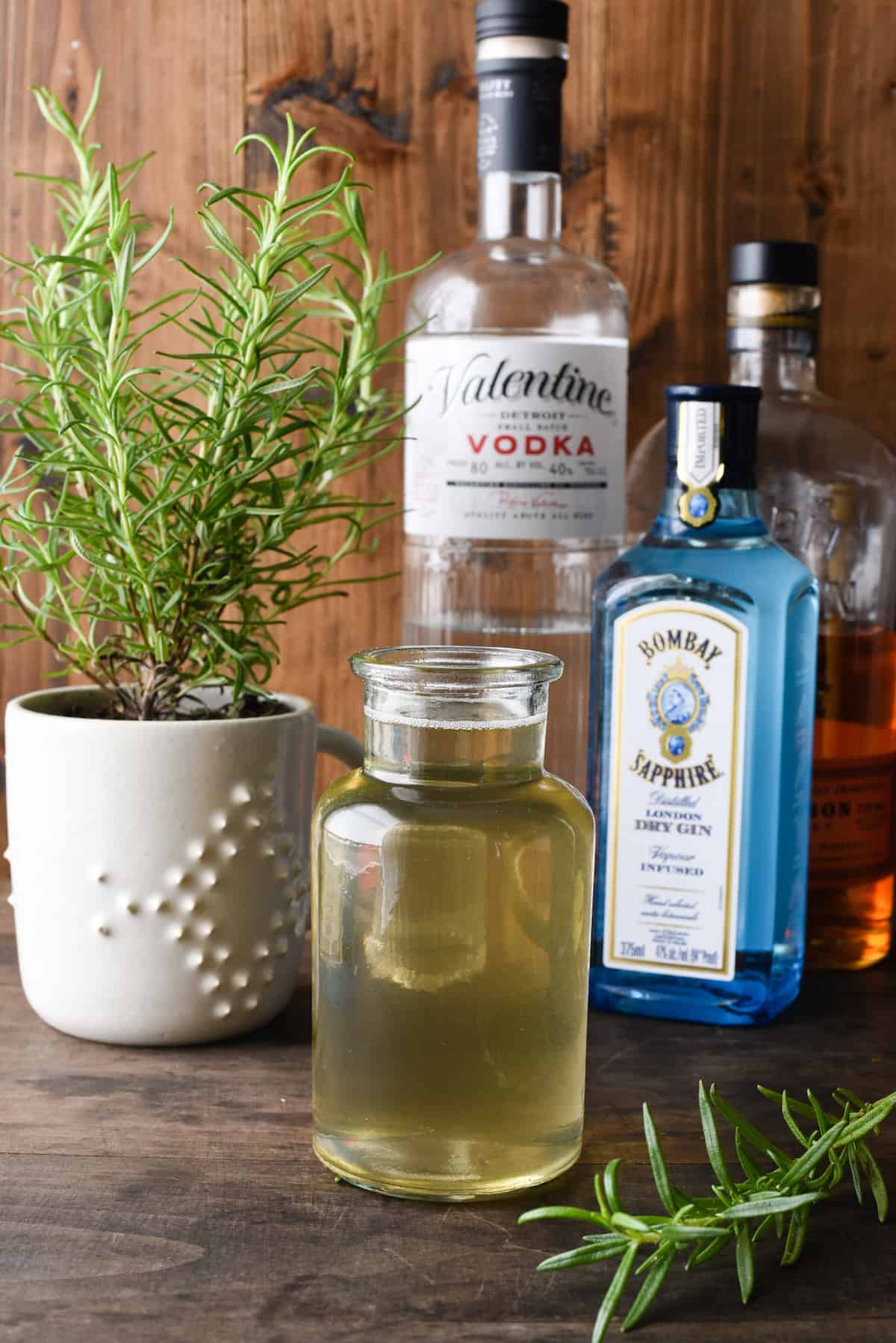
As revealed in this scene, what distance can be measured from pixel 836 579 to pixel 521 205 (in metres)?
0.29

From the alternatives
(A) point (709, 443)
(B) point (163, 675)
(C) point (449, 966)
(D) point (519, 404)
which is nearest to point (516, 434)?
(D) point (519, 404)

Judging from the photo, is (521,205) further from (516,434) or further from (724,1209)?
(724,1209)

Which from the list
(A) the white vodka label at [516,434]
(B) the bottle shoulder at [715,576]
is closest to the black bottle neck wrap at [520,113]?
(A) the white vodka label at [516,434]

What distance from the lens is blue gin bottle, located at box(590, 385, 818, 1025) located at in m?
0.73

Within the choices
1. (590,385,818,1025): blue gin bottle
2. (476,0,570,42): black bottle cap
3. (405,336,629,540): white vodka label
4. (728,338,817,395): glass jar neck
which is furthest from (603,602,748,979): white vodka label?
(476,0,570,42): black bottle cap

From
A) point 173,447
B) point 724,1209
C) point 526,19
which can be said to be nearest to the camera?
point 724,1209

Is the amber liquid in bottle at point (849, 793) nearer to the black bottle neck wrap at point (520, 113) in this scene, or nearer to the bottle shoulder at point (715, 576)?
the bottle shoulder at point (715, 576)

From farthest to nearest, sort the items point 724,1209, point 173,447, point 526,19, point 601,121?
point 601,121 < point 526,19 < point 173,447 < point 724,1209

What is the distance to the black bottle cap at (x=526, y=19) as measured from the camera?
31.9 inches

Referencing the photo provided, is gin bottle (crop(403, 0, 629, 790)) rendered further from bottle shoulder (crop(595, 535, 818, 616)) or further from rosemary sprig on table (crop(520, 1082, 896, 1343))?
rosemary sprig on table (crop(520, 1082, 896, 1343))

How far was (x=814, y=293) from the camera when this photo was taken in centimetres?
86

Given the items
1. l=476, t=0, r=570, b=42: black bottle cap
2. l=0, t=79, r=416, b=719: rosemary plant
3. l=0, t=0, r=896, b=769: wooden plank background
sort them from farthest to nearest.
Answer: l=0, t=0, r=896, b=769: wooden plank background → l=476, t=0, r=570, b=42: black bottle cap → l=0, t=79, r=416, b=719: rosemary plant

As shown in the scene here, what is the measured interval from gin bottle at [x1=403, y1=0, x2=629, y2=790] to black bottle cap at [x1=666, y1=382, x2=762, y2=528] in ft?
0.34

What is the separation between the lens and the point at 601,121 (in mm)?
951
